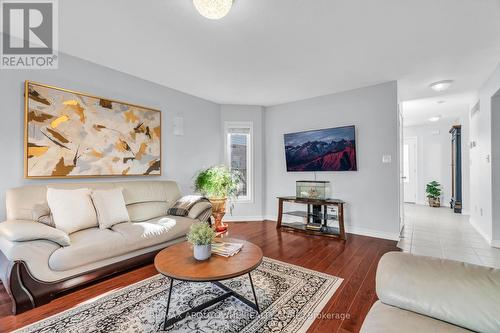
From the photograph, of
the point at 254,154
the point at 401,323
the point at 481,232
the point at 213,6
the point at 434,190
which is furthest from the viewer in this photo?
the point at 434,190

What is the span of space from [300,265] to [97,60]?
11.9 feet

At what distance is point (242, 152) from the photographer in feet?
17.2

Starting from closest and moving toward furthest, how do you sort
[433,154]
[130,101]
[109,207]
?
[109,207], [130,101], [433,154]

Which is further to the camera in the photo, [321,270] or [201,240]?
[321,270]

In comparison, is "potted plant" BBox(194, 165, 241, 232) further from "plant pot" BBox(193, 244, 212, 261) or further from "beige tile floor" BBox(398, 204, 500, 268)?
"beige tile floor" BBox(398, 204, 500, 268)

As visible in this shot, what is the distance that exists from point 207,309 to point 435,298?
1.55 m

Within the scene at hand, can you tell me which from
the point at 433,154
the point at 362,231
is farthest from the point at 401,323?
the point at 433,154

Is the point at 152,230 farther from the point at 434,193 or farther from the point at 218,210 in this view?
the point at 434,193

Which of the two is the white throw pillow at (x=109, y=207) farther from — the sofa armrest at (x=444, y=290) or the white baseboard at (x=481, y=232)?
the white baseboard at (x=481, y=232)

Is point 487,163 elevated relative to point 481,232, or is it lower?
elevated

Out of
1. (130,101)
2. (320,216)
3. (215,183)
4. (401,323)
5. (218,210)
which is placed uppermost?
(130,101)

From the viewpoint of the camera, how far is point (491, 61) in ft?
10.1

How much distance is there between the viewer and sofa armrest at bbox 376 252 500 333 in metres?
0.93

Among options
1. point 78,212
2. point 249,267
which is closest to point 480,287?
point 249,267
